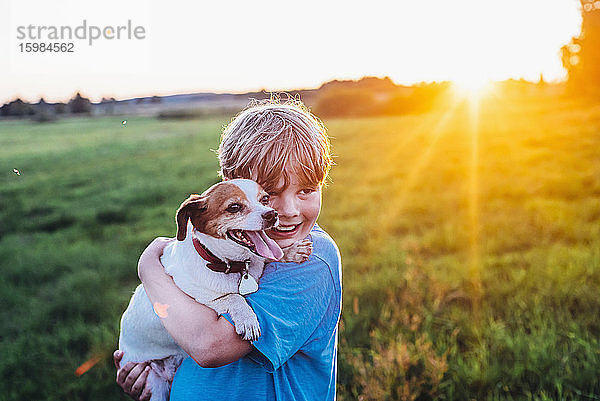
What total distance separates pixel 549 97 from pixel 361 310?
23.9 meters

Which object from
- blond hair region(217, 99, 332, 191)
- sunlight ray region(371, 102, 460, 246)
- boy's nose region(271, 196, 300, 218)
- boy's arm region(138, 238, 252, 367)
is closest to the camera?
boy's arm region(138, 238, 252, 367)

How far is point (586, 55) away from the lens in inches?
877

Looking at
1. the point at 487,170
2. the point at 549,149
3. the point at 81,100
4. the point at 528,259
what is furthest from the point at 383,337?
the point at 549,149

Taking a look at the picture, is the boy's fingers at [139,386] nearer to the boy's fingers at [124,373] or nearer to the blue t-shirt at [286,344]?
the boy's fingers at [124,373]

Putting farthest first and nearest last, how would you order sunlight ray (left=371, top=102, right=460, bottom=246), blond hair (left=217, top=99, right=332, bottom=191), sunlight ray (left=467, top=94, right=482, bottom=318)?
sunlight ray (left=371, top=102, right=460, bottom=246) < sunlight ray (left=467, top=94, right=482, bottom=318) < blond hair (left=217, top=99, right=332, bottom=191)

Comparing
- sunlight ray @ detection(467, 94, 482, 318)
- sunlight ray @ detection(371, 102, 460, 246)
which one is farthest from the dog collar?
sunlight ray @ detection(371, 102, 460, 246)

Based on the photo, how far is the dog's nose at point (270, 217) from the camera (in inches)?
72.3

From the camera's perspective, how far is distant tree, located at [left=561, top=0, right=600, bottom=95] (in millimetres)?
21281

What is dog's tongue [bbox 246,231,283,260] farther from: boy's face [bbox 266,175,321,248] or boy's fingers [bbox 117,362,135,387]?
boy's fingers [bbox 117,362,135,387]

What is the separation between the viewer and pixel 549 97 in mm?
24125

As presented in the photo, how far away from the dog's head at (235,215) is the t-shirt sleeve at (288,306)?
0.32 ft

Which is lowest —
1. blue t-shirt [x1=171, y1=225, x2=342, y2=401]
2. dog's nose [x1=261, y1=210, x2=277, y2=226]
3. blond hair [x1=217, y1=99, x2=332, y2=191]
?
blue t-shirt [x1=171, y1=225, x2=342, y2=401]

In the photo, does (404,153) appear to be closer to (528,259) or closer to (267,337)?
(528,259)

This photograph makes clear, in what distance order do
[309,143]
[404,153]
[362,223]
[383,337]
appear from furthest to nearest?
1. [404,153]
2. [362,223]
3. [383,337]
4. [309,143]
